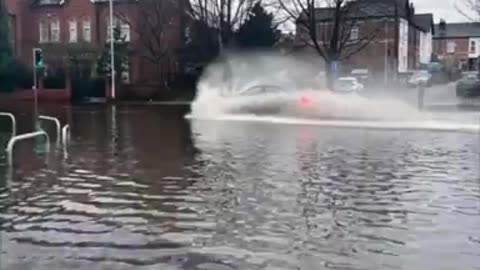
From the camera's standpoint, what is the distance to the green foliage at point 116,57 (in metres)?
55.7

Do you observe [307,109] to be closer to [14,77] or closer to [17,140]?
[17,140]

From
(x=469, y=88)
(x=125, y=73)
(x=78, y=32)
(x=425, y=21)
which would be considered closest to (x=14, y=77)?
(x=78, y=32)

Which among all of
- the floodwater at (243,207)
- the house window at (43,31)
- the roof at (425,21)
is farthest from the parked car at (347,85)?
the roof at (425,21)

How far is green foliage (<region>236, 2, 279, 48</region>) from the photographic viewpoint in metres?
54.3

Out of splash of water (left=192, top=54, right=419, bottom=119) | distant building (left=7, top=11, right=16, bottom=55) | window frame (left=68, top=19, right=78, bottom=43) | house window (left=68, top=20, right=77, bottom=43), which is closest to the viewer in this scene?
Answer: splash of water (left=192, top=54, right=419, bottom=119)

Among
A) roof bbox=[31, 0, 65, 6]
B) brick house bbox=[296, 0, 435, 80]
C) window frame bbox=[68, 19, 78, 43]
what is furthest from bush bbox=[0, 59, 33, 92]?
brick house bbox=[296, 0, 435, 80]

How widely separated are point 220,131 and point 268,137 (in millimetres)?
3126

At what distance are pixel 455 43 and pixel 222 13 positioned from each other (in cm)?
7309

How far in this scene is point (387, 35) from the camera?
7288cm

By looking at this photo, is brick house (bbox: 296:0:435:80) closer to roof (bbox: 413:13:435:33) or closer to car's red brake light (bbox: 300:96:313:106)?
roof (bbox: 413:13:435:33)

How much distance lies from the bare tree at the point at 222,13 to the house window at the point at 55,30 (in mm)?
17060

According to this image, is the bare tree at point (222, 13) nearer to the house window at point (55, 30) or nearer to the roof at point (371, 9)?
the roof at point (371, 9)

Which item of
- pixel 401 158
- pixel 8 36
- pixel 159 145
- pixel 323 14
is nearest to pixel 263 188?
pixel 401 158

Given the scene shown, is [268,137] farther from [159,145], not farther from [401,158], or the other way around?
[401,158]
